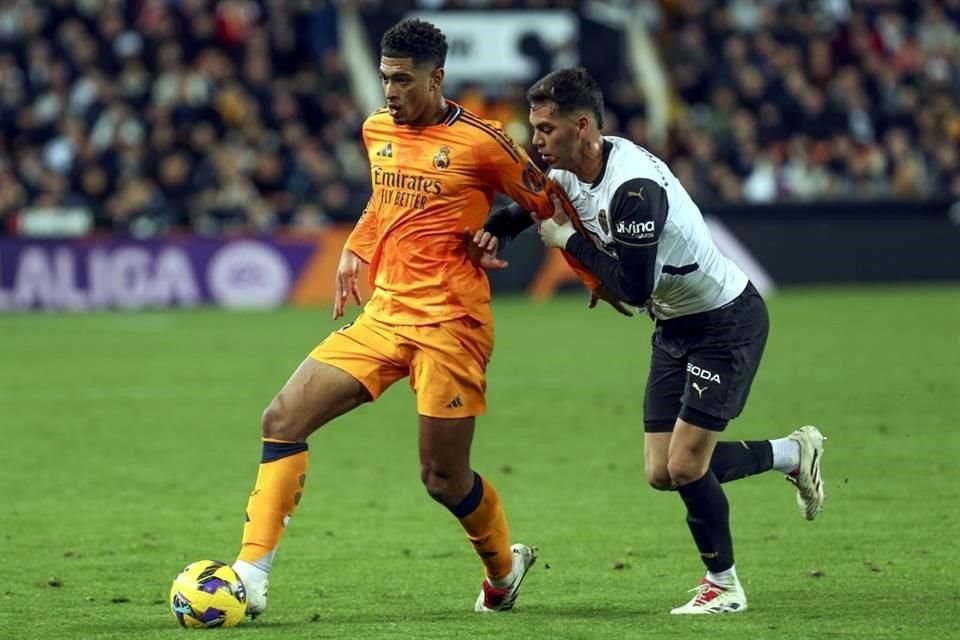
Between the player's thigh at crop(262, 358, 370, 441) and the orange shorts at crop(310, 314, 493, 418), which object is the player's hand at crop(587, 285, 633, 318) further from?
the player's thigh at crop(262, 358, 370, 441)

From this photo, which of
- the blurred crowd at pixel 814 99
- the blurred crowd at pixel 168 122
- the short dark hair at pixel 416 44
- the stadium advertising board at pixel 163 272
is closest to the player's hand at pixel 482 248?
the short dark hair at pixel 416 44

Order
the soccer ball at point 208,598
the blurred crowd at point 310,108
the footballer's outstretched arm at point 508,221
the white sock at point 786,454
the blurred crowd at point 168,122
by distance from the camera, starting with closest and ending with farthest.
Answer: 1. the soccer ball at point 208,598
2. the footballer's outstretched arm at point 508,221
3. the white sock at point 786,454
4. the blurred crowd at point 168,122
5. the blurred crowd at point 310,108

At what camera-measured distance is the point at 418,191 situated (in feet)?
22.5

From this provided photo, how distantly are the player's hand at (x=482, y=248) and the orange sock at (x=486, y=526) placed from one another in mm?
808

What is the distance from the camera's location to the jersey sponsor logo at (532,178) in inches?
273

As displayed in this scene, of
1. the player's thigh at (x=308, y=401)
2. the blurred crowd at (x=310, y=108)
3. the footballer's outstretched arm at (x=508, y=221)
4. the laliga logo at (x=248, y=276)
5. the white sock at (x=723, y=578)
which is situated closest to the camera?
the player's thigh at (x=308, y=401)

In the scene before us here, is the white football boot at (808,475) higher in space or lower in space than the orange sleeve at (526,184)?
lower

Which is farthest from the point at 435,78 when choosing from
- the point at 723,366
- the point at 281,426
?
the point at 723,366

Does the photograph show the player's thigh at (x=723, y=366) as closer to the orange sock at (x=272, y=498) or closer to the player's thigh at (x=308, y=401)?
the player's thigh at (x=308, y=401)

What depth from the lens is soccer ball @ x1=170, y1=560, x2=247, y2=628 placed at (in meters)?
6.47

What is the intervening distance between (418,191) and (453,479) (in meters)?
1.08

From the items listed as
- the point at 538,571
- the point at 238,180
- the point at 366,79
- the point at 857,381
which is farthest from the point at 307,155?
the point at 538,571

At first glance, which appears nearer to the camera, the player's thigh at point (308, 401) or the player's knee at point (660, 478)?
the player's thigh at point (308, 401)

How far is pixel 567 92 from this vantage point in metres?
6.68
